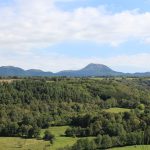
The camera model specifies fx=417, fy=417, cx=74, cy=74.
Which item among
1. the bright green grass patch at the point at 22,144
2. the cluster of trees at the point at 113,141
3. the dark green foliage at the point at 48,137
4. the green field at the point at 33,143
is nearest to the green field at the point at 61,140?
the green field at the point at 33,143

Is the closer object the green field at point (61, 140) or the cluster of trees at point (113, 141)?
the cluster of trees at point (113, 141)

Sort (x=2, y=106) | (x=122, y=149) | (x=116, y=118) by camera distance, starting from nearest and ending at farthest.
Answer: (x=122, y=149), (x=116, y=118), (x=2, y=106)

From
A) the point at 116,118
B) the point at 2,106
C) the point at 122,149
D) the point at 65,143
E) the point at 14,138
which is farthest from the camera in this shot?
the point at 2,106

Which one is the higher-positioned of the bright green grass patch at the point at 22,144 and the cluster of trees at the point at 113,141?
the cluster of trees at the point at 113,141

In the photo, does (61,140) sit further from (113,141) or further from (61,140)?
(113,141)

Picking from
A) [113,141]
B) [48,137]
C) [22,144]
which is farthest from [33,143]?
[113,141]

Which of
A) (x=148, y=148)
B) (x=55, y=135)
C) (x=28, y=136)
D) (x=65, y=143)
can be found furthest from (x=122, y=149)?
(x=28, y=136)

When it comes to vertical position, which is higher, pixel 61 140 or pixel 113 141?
pixel 113 141

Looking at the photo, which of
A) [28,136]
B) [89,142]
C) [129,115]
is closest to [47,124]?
[28,136]

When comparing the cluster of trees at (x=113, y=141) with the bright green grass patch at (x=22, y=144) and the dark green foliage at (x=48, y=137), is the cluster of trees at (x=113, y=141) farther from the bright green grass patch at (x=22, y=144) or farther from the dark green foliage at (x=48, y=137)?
the dark green foliage at (x=48, y=137)

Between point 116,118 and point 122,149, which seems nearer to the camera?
point 122,149

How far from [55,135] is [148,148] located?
35368mm

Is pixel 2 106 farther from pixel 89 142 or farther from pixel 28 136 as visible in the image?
pixel 89 142

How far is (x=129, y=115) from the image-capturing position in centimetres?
16325
